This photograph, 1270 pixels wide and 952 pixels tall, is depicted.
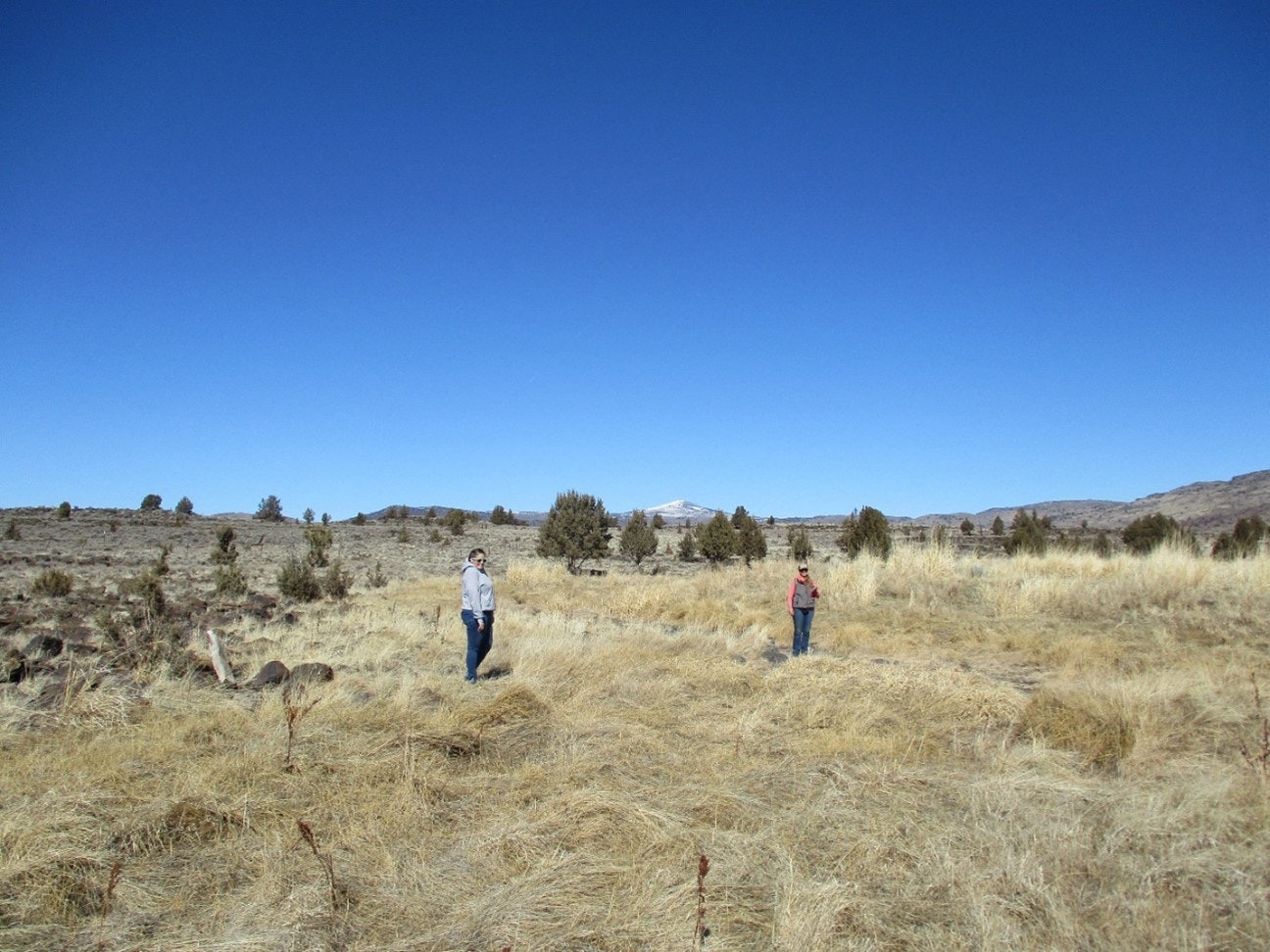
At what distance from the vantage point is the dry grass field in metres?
3.55

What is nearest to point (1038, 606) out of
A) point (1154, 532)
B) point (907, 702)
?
point (907, 702)

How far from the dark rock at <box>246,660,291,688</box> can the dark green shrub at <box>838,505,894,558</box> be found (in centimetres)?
1674

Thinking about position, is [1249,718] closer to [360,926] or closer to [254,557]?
[360,926]

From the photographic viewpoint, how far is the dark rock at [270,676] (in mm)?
8266

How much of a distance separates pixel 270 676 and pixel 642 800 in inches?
206

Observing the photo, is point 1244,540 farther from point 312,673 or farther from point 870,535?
point 312,673

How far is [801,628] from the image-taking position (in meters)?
11.5

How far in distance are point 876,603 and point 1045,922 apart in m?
12.5

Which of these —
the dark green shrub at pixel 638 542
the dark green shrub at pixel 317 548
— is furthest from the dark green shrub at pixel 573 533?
the dark green shrub at pixel 317 548

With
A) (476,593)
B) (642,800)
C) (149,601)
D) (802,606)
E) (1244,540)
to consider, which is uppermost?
(1244,540)

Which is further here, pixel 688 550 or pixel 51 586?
pixel 688 550

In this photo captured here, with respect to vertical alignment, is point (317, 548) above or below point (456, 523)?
below

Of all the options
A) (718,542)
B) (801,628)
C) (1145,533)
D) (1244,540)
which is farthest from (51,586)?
(1145,533)

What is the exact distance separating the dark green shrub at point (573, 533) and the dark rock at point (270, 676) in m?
17.5
